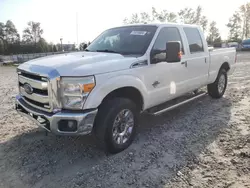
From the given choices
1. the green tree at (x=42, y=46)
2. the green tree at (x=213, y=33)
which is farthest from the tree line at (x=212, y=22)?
the green tree at (x=42, y=46)

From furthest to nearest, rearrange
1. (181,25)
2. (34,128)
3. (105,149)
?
(181,25) → (34,128) → (105,149)

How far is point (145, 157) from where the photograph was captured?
337cm

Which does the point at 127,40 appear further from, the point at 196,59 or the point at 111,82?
the point at 196,59

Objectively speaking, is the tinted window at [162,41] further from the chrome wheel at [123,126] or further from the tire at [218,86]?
the tire at [218,86]

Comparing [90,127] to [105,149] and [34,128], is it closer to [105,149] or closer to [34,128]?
[105,149]

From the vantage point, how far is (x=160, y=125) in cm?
461

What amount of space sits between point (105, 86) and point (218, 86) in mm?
4284

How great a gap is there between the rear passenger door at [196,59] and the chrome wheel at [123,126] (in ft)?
6.21

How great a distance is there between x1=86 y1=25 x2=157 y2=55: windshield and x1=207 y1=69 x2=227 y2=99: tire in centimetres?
291

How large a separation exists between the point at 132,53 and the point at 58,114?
5.35 feet

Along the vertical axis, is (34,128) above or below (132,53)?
below

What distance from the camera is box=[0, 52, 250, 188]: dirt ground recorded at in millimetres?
2846

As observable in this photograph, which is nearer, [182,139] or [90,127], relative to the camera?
[90,127]

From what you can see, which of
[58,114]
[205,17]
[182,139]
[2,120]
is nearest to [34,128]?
[2,120]
